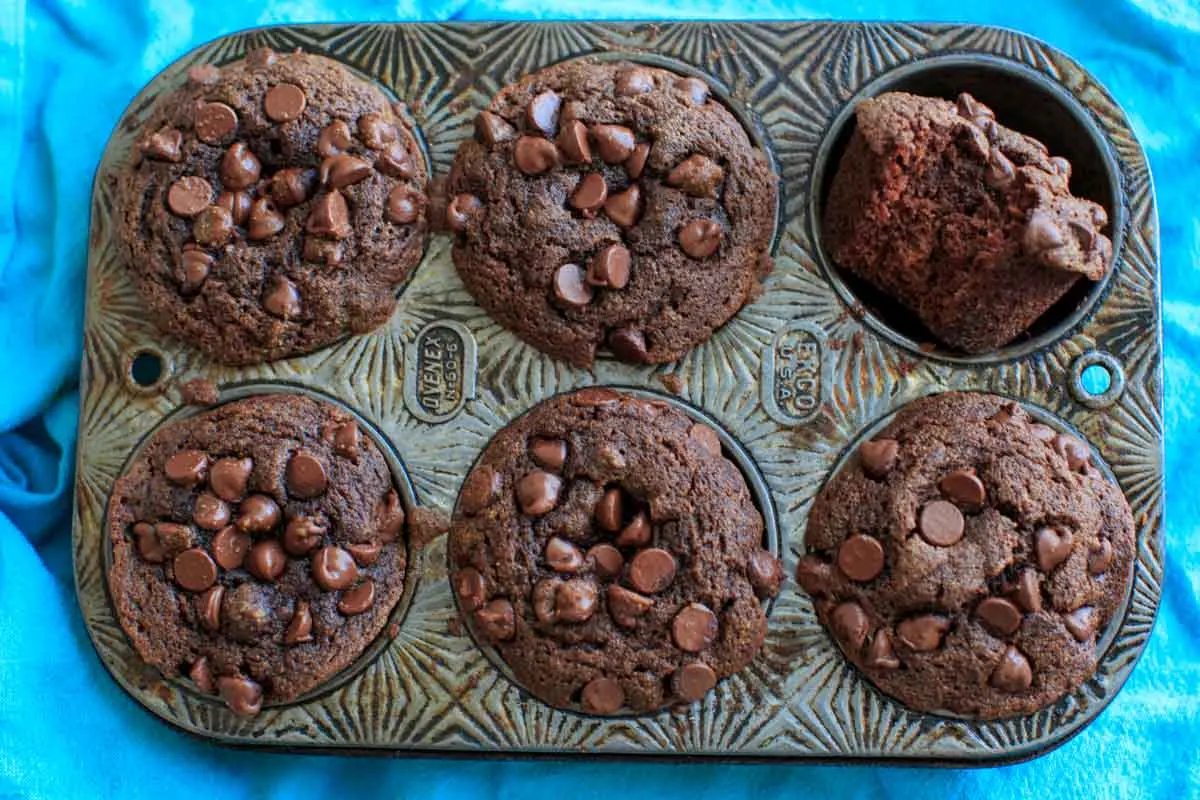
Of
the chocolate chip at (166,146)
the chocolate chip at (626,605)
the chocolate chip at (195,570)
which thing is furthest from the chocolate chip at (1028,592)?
the chocolate chip at (166,146)

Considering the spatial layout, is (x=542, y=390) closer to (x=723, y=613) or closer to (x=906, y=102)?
(x=723, y=613)

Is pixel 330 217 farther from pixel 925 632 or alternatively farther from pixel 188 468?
pixel 925 632

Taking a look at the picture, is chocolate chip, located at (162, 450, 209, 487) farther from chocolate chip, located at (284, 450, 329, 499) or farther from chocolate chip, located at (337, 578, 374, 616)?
chocolate chip, located at (337, 578, 374, 616)

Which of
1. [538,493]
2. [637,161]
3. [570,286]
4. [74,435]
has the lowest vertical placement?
[74,435]

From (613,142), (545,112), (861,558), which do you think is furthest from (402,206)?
(861,558)

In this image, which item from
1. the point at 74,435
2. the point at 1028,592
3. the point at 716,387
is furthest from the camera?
the point at 74,435

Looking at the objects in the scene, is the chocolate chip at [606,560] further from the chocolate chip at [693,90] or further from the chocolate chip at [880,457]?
the chocolate chip at [693,90]

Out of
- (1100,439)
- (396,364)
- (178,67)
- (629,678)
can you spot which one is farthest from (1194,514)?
(178,67)
